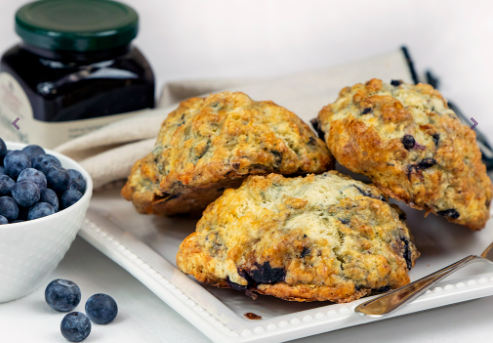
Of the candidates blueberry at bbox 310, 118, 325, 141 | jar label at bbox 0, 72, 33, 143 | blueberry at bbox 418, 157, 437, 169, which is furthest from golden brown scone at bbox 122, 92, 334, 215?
jar label at bbox 0, 72, 33, 143

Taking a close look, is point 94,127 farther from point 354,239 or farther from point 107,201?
point 354,239

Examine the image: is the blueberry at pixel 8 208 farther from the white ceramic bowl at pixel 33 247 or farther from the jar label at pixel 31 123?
the jar label at pixel 31 123

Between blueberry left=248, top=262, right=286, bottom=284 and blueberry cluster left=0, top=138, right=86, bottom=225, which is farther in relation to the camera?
blueberry cluster left=0, top=138, right=86, bottom=225

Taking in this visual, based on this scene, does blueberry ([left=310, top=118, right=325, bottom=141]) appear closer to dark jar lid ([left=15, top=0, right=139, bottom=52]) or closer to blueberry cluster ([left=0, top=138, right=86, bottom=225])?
blueberry cluster ([left=0, top=138, right=86, bottom=225])

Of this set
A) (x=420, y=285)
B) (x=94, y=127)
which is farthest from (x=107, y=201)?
(x=420, y=285)

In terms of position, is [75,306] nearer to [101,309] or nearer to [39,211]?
[101,309]

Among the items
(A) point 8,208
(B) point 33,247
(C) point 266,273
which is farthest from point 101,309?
(C) point 266,273
